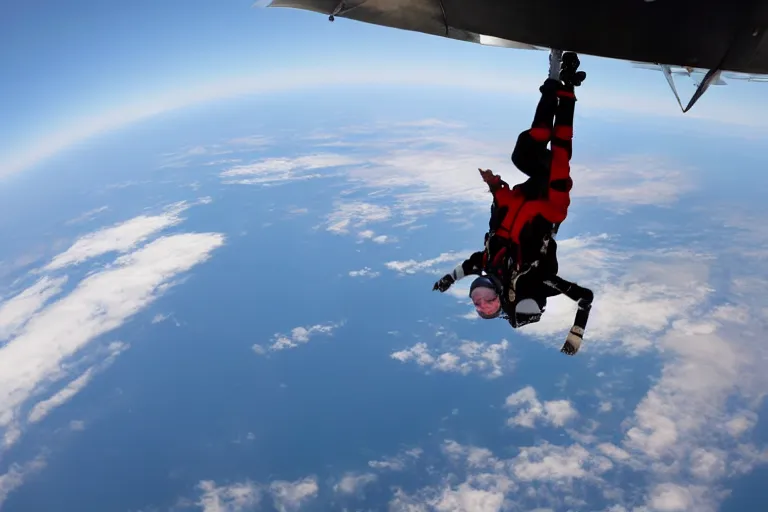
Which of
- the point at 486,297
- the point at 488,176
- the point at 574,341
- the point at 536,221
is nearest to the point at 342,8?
the point at 488,176

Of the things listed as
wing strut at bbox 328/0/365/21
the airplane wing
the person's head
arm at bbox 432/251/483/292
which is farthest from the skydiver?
wing strut at bbox 328/0/365/21

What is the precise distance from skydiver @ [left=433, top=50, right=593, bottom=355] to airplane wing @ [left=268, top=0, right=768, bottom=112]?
0.38 meters

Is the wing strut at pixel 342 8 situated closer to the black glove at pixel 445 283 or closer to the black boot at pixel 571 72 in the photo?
the black boot at pixel 571 72

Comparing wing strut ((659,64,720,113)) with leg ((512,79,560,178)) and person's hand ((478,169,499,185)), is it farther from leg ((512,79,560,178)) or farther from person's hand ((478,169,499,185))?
person's hand ((478,169,499,185))

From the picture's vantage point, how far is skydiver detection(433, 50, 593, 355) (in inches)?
92.7

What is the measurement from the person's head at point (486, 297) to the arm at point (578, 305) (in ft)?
1.31

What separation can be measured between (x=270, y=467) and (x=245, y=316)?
34173 mm

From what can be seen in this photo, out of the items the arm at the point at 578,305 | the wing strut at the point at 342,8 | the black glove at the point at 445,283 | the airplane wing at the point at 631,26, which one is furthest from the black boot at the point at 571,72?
the black glove at the point at 445,283

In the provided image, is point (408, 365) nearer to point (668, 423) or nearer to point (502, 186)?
point (668, 423)

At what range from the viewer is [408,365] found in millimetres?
60656

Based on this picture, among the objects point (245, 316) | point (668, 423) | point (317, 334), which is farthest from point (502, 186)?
point (245, 316)

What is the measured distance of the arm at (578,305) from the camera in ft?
9.05

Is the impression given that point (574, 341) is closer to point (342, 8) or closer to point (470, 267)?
point (470, 267)

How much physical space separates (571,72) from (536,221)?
90cm
